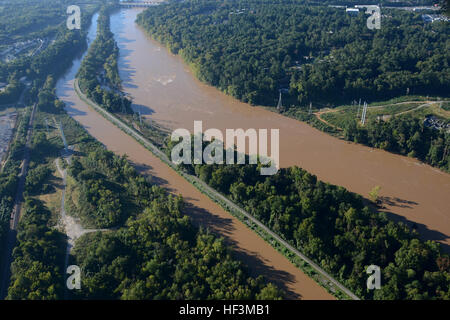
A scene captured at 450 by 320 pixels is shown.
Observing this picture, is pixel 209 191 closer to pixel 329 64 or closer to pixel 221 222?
pixel 221 222

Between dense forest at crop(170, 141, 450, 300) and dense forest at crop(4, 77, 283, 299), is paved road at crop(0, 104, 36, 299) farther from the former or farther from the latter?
dense forest at crop(170, 141, 450, 300)

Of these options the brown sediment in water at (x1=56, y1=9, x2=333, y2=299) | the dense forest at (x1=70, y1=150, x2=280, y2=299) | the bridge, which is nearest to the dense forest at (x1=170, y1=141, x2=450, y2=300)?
the brown sediment in water at (x1=56, y1=9, x2=333, y2=299)

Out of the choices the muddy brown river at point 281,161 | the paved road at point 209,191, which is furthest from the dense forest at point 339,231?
the muddy brown river at point 281,161

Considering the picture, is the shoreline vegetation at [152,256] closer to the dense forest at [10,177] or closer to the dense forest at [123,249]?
the dense forest at [123,249]

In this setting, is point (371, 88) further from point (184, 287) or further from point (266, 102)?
point (184, 287)

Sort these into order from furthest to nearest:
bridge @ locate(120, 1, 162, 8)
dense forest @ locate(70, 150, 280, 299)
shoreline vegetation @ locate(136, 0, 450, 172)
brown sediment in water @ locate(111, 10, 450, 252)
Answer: bridge @ locate(120, 1, 162, 8)
shoreline vegetation @ locate(136, 0, 450, 172)
brown sediment in water @ locate(111, 10, 450, 252)
dense forest @ locate(70, 150, 280, 299)

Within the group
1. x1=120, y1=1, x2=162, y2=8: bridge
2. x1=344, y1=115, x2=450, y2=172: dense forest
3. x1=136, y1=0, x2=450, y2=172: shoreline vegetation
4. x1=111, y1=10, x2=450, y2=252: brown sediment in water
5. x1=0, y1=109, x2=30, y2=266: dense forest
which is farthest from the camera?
x1=120, y1=1, x2=162, y2=8: bridge
